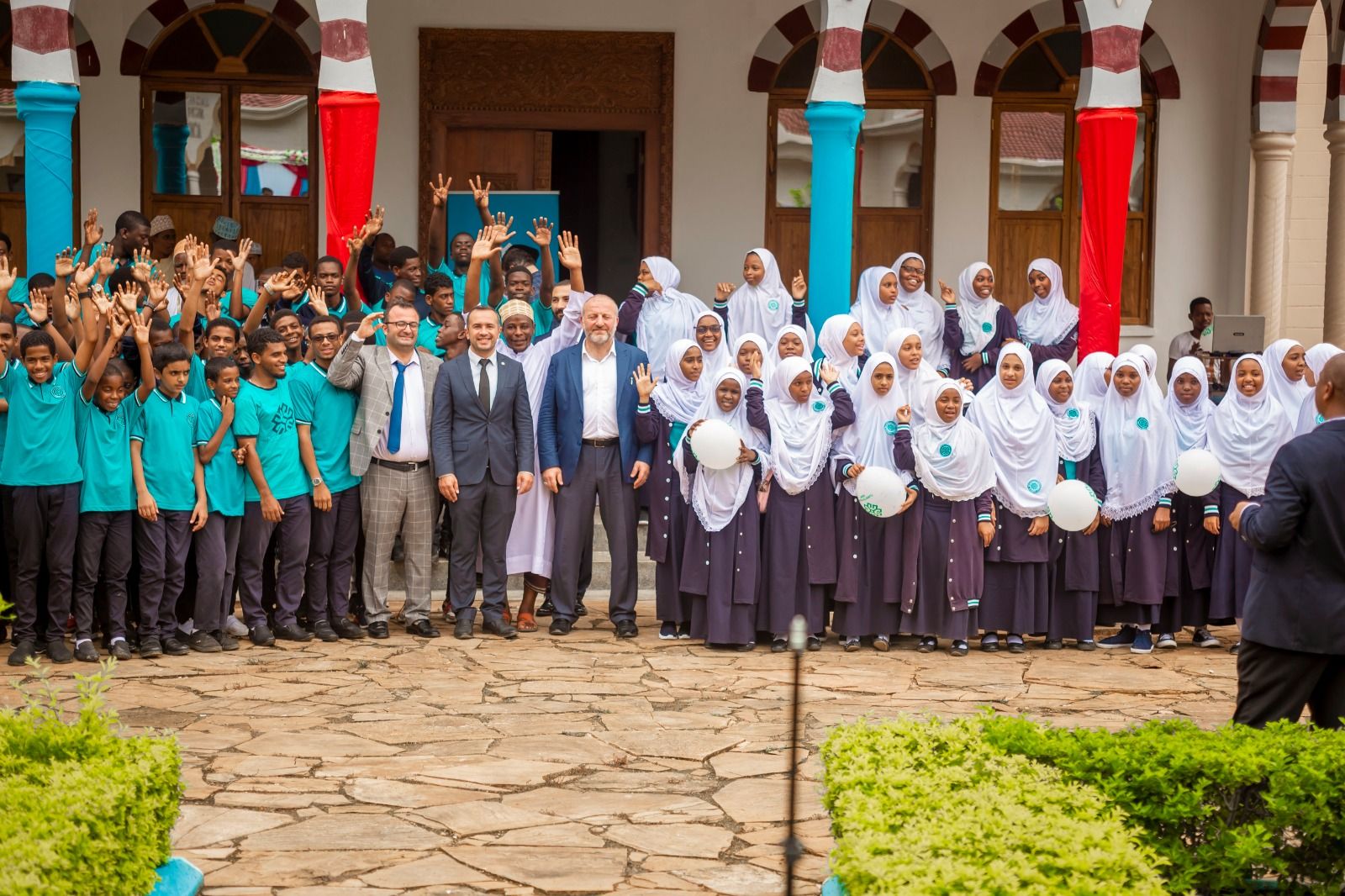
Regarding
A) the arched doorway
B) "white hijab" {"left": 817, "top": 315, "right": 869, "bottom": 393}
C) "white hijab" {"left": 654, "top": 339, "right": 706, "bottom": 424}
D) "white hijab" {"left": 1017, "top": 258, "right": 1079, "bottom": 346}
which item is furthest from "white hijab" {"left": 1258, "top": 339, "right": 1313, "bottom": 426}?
the arched doorway

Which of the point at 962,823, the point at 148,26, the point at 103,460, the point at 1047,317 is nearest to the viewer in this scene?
the point at 962,823

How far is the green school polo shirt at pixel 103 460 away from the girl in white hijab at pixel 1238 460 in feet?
18.4

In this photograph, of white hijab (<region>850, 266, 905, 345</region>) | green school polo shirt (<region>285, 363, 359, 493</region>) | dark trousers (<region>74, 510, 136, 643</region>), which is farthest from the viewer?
white hijab (<region>850, 266, 905, 345</region>)

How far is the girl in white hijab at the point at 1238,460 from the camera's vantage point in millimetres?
8648

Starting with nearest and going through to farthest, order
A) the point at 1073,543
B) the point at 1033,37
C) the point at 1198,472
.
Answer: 1. the point at 1198,472
2. the point at 1073,543
3. the point at 1033,37

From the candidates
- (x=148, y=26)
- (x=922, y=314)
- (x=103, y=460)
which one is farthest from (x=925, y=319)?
(x=148, y=26)

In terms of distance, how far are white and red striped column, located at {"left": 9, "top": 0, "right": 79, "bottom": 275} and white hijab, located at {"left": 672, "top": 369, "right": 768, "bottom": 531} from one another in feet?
15.0

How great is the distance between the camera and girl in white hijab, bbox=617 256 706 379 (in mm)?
10789

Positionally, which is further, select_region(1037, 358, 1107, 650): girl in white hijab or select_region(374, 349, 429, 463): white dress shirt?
select_region(1037, 358, 1107, 650): girl in white hijab

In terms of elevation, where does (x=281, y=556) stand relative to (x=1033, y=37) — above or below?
below

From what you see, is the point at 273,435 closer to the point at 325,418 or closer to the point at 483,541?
the point at 325,418

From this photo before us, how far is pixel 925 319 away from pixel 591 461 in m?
3.42

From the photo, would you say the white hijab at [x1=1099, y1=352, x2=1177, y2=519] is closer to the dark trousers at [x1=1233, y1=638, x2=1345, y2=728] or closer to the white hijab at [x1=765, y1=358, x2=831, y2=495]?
the white hijab at [x1=765, y1=358, x2=831, y2=495]

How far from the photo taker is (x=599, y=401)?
8742mm
